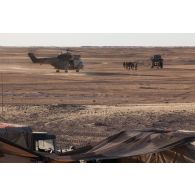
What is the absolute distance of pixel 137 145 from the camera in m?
10.4

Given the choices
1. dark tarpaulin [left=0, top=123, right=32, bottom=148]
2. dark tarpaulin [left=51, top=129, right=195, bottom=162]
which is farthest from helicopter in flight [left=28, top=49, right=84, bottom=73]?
dark tarpaulin [left=51, top=129, right=195, bottom=162]

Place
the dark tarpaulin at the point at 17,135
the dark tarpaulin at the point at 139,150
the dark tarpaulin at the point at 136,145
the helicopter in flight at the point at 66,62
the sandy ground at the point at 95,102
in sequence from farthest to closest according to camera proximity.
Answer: the helicopter in flight at the point at 66,62
the sandy ground at the point at 95,102
the dark tarpaulin at the point at 17,135
the dark tarpaulin at the point at 136,145
the dark tarpaulin at the point at 139,150

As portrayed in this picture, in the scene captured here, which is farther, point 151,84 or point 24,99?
point 151,84

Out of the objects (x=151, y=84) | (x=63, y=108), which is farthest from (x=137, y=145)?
(x=151, y=84)

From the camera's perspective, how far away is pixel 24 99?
89.6ft

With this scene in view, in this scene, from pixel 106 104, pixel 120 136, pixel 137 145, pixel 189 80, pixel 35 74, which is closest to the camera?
pixel 137 145

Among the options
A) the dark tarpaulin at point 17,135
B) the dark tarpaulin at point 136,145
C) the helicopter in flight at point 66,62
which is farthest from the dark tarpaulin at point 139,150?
the helicopter in flight at point 66,62

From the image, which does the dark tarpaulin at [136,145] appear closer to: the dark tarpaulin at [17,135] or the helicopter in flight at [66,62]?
the dark tarpaulin at [17,135]

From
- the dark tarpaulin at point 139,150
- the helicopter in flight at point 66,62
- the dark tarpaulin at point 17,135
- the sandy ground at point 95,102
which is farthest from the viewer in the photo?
the helicopter in flight at point 66,62

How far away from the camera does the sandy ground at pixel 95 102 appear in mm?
19719

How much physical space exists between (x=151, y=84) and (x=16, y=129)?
73.7ft

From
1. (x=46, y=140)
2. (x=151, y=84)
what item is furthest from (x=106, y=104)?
(x=46, y=140)

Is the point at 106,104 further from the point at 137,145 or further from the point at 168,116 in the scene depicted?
the point at 137,145

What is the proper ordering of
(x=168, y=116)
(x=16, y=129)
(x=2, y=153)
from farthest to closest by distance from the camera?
1. (x=168, y=116)
2. (x=16, y=129)
3. (x=2, y=153)
